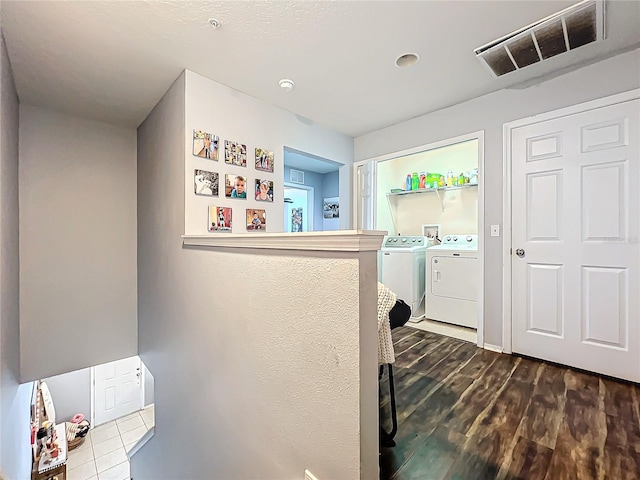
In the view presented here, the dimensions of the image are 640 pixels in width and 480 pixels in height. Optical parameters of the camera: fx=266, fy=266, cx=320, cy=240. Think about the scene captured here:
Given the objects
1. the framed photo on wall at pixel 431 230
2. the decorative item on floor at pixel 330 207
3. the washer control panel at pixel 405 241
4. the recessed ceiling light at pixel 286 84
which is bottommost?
the washer control panel at pixel 405 241

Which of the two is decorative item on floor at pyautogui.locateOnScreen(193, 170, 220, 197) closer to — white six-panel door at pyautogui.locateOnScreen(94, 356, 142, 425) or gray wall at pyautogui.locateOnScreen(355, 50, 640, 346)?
gray wall at pyautogui.locateOnScreen(355, 50, 640, 346)

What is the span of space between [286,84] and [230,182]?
96cm

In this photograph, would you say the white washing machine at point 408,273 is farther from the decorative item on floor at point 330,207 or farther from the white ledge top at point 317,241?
the white ledge top at point 317,241

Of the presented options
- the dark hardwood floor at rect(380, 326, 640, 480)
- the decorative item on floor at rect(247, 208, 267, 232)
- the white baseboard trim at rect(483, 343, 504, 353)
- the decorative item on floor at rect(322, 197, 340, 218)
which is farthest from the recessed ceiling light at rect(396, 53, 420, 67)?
the decorative item on floor at rect(322, 197, 340, 218)

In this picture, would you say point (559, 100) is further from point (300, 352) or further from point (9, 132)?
point (9, 132)

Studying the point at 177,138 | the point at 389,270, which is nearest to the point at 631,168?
the point at 389,270

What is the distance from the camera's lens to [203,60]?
6.44 feet

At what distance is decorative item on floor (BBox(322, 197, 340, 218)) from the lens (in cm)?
530

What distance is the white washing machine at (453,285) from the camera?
10.1 ft

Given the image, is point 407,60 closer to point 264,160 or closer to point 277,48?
point 277,48

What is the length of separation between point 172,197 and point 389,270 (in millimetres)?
2763

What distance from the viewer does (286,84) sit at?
2266mm

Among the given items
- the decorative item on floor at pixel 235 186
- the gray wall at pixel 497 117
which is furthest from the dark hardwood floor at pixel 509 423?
the decorative item on floor at pixel 235 186

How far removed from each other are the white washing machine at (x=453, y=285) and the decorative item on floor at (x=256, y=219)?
7.21ft
